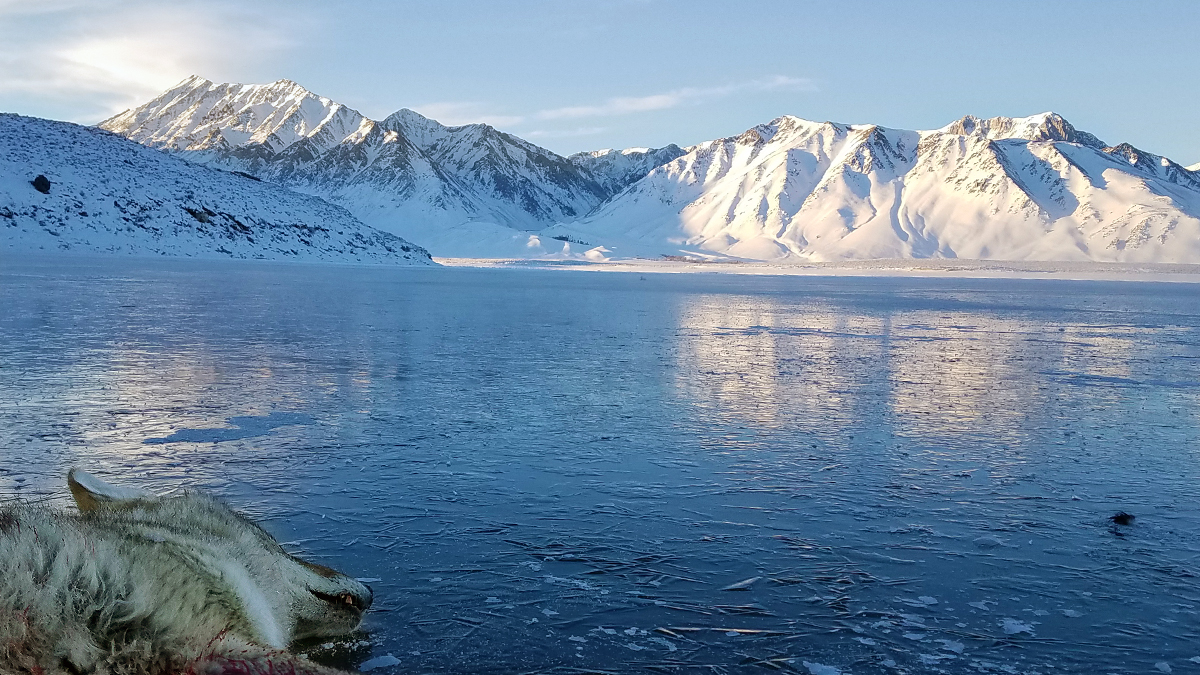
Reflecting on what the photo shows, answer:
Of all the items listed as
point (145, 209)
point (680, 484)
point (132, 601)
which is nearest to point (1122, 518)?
point (680, 484)

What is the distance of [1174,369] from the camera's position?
58.7 feet

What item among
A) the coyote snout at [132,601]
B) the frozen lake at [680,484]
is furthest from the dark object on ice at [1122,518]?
the coyote snout at [132,601]

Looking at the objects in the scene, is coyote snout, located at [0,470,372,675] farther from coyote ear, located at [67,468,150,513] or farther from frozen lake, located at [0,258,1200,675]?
frozen lake, located at [0,258,1200,675]

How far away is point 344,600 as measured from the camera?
536 centimetres

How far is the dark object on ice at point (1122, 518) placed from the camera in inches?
300

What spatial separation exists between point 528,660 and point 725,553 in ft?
7.07

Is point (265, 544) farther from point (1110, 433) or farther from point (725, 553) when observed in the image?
point (1110, 433)

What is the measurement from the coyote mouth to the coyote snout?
0.68 m

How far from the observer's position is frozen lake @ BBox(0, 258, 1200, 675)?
5.40m

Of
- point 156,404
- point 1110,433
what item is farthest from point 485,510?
point 1110,433

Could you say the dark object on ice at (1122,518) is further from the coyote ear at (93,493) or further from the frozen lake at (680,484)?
the coyote ear at (93,493)

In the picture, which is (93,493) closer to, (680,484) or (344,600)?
(344,600)

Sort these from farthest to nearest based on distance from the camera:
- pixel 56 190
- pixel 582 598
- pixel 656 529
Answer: pixel 56 190
pixel 656 529
pixel 582 598

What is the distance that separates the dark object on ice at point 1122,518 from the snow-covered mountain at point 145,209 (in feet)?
304
